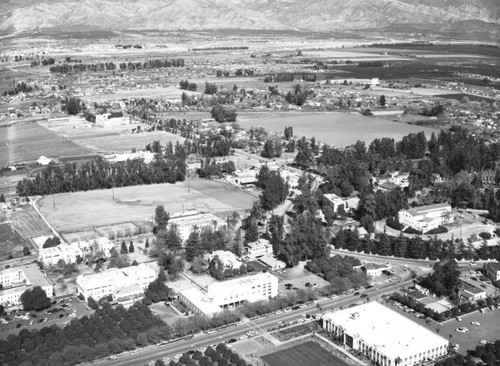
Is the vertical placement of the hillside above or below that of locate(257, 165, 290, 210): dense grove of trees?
above

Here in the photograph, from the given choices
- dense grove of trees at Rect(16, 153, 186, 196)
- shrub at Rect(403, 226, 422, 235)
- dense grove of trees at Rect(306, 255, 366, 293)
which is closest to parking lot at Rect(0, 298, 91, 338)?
dense grove of trees at Rect(306, 255, 366, 293)

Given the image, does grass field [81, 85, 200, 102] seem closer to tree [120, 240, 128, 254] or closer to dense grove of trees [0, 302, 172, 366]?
tree [120, 240, 128, 254]

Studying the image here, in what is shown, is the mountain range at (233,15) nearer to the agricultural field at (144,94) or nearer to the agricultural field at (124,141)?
the agricultural field at (144,94)

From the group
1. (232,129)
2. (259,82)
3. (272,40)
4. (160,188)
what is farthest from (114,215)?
(272,40)

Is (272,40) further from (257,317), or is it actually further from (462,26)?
(257,317)

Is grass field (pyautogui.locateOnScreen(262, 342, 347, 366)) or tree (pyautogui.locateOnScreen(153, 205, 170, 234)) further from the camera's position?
tree (pyautogui.locateOnScreen(153, 205, 170, 234))

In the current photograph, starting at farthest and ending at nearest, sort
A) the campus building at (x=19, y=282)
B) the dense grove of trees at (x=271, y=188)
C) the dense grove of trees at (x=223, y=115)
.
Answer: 1. the dense grove of trees at (x=223, y=115)
2. the dense grove of trees at (x=271, y=188)
3. the campus building at (x=19, y=282)

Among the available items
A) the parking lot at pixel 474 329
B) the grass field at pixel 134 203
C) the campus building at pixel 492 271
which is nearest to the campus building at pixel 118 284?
the grass field at pixel 134 203
